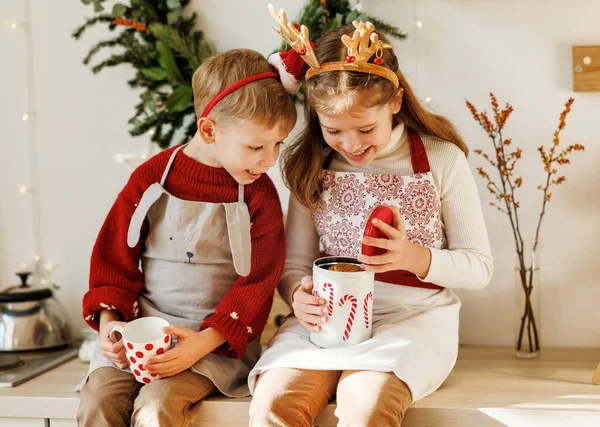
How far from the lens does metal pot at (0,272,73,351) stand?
168 centimetres

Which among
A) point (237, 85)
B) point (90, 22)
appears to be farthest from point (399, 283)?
point (90, 22)

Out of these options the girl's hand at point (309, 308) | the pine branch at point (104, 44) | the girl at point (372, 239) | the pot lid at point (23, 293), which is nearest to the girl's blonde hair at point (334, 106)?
the girl at point (372, 239)

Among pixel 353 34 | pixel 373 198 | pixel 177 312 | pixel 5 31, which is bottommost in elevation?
pixel 177 312

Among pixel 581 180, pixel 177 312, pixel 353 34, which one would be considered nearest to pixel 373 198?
pixel 353 34

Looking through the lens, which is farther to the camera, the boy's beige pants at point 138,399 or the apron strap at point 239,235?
the apron strap at point 239,235

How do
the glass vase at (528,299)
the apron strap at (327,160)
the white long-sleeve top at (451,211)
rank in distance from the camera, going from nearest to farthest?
the white long-sleeve top at (451,211) < the apron strap at (327,160) < the glass vase at (528,299)

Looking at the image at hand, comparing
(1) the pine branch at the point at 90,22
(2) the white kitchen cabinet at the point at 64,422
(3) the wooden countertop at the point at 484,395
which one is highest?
(1) the pine branch at the point at 90,22

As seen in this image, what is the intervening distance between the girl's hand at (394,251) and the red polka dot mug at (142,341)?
0.38 metres

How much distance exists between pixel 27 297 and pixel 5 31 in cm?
70

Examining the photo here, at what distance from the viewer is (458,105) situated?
5.49 ft

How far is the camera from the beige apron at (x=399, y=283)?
4.20ft

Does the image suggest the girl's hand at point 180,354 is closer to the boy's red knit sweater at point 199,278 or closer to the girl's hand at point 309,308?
the boy's red knit sweater at point 199,278

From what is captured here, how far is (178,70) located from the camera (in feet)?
5.52

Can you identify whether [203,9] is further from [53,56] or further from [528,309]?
[528,309]
